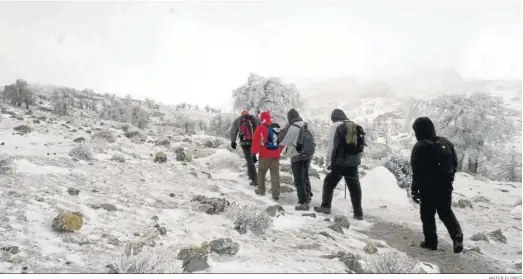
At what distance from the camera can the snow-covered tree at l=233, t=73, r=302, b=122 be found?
27.7m

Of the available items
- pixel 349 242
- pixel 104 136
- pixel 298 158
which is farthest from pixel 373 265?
pixel 104 136

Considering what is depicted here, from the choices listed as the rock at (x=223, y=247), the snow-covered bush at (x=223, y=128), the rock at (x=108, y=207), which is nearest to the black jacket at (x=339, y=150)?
the rock at (x=223, y=247)

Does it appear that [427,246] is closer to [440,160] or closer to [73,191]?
[440,160]

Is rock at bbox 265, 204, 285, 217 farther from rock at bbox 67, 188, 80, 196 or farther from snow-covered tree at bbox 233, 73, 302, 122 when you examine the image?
snow-covered tree at bbox 233, 73, 302, 122

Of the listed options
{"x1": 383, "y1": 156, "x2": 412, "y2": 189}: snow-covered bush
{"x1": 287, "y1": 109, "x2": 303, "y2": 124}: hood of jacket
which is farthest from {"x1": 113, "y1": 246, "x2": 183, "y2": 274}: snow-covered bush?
{"x1": 383, "y1": 156, "x2": 412, "y2": 189}: snow-covered bush

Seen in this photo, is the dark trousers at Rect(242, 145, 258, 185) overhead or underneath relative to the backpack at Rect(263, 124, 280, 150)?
underneath

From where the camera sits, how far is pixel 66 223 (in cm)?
378

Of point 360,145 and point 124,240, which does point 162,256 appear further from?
point 360,145

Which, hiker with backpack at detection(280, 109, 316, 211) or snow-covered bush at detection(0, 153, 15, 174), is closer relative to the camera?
snow-covered bush at detection(0, 153, 15, 174)

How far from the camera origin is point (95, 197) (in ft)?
17.2

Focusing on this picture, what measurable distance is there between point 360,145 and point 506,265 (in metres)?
2.52

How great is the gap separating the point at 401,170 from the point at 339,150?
232 inches

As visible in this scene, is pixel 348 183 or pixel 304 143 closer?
pixel 348 183

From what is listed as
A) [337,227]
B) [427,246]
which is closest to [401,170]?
[427,246]
